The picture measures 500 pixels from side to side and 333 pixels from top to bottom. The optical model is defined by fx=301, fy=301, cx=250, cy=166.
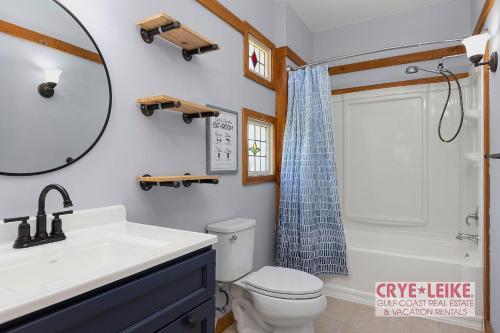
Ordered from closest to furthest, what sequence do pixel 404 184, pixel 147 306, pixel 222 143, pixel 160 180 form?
pixel 147 306 < pixel 160 180 < pixel 222 143 < pixel 404 184

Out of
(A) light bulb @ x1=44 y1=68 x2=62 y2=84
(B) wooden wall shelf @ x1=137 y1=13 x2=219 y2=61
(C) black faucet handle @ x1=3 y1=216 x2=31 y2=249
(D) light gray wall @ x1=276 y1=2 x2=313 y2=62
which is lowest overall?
(C) black faucet handle @ x1=3 y1=216 x2=31 y2=249

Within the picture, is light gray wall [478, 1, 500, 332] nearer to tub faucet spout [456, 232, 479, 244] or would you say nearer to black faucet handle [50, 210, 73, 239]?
tub faucet spout [456, 232, 479, 244]

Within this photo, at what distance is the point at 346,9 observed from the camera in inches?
117

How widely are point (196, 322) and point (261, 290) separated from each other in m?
0.87

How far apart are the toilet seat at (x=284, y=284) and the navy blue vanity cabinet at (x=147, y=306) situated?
0.73 m

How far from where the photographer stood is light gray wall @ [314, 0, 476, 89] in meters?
2.83

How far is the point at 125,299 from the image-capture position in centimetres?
81

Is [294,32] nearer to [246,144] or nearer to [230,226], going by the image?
[246,144]

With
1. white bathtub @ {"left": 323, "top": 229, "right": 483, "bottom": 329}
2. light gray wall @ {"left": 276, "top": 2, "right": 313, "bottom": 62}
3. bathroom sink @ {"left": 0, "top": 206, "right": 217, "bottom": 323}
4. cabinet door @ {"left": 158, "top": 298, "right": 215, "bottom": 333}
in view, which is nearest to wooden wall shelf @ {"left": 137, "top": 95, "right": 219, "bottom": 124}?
bathroom sink @ {"left": 0, "top": 206, "right": 217, "bottom": 323}

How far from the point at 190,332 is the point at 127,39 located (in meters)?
1.29

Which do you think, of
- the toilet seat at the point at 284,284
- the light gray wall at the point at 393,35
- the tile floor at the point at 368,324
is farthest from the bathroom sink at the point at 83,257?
the light gray wall at the point at 393,35

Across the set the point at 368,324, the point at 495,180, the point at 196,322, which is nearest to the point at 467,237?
the point at 495,180

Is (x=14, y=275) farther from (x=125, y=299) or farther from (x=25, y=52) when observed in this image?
(x=25, y=52)

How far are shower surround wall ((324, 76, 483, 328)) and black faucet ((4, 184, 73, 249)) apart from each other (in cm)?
231
